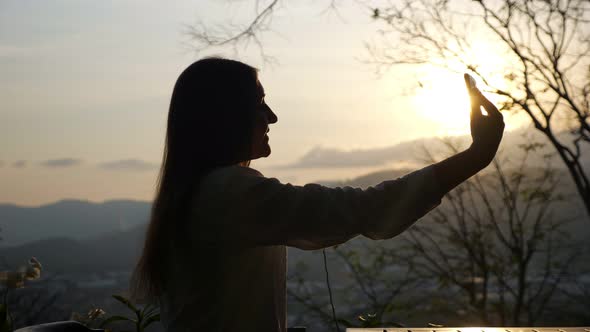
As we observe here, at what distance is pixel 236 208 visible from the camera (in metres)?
1.26

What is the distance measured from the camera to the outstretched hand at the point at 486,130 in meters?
1.18

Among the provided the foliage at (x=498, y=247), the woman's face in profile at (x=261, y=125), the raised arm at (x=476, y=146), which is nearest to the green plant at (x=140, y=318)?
the woman's face in profile at (x=261, y=125)

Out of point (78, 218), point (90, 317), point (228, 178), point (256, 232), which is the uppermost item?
point (78, 218)

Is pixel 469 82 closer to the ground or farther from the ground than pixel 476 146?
farther from the ground

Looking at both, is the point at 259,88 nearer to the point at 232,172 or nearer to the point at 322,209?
the point at 232,172

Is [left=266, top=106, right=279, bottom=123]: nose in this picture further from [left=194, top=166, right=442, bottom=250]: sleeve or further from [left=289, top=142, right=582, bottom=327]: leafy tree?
[left=289, top=142, right=582, bottom=327]: leafy tree

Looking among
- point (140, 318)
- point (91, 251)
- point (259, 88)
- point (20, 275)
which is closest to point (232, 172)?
point (259, 88)

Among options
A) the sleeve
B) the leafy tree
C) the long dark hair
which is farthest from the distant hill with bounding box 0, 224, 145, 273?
the sleeve

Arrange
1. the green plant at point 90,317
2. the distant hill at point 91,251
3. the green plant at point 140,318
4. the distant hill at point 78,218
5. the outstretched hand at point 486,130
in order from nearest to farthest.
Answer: the outstretched hand at point 486,130
the green plant at point 140,318
the green plant at point 90,317
the distant hill at point 91,251
the distant hill at point 78,218

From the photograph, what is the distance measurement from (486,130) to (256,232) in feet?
1.64

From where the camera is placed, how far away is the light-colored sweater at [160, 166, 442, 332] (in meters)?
1.20

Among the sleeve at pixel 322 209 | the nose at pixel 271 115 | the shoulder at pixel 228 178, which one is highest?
the nose at pixel 271 115

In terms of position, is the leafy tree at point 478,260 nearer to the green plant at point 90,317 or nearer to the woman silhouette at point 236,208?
the green plant at point 90,317

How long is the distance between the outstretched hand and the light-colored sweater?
0.11 meters
